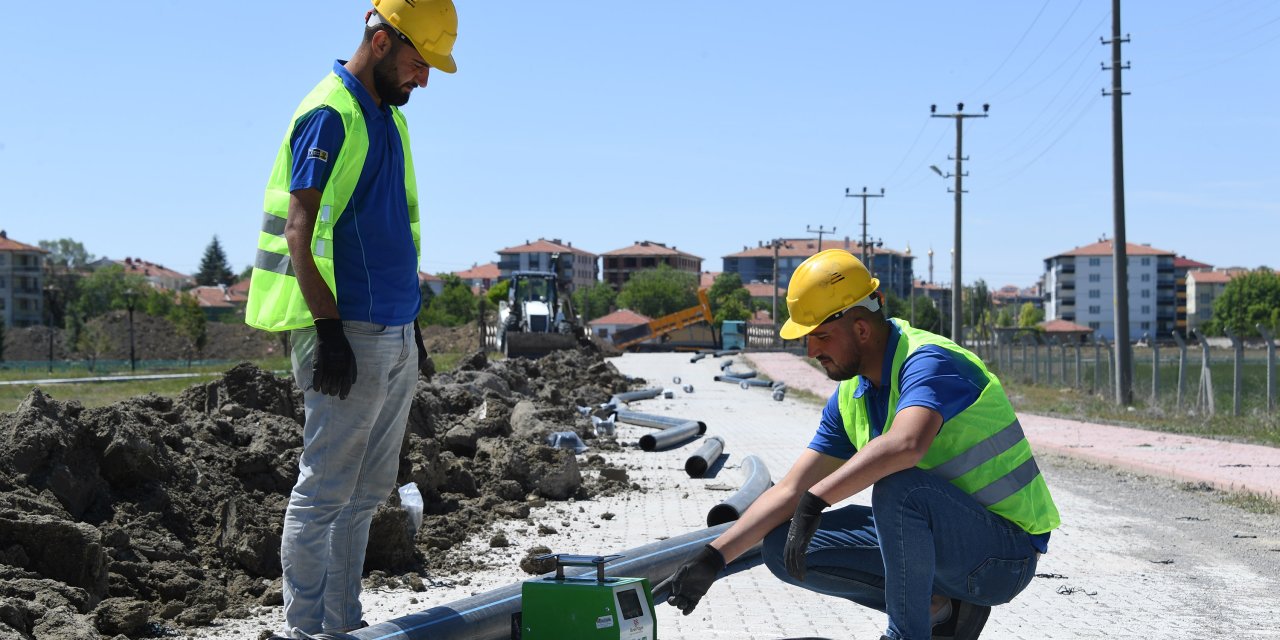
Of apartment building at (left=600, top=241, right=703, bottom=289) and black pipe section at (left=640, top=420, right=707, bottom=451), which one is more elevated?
apartment building at (left=600, top=241, right=703, bottom=289)

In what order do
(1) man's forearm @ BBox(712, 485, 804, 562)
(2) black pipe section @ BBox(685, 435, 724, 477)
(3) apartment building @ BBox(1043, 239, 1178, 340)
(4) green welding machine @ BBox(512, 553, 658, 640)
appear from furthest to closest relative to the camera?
(3) apartment building @ BBox(1043, 239, 1178, 340) → (2) black pipe section @ BBox(685, 435, 724, 477) → (1) man's forearm @ BBox(712, 485, 804, 562) → (4) green welding machine @ BBox(512, 553, 658, 640)

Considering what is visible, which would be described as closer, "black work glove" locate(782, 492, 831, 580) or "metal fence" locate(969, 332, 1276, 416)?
"black work glove" locate(782, 492, 831, 580)

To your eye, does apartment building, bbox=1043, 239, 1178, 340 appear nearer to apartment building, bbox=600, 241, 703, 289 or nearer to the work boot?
apartment building, bbox=600, 241, 703, 289

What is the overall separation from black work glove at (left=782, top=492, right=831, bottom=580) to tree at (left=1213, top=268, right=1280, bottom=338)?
154 meters

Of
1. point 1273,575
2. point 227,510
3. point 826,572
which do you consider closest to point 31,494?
point 227,510

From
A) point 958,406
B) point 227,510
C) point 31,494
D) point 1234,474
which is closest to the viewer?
point 958,406

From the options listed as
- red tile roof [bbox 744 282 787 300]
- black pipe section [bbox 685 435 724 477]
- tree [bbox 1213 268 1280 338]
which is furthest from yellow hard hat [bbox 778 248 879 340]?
red tile roof [bbox 744 282 787 300]

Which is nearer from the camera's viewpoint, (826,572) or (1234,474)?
(826,572)

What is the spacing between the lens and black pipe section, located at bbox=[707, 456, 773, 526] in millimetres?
7047

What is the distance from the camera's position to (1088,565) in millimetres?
7160

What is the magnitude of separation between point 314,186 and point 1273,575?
587 centimetres

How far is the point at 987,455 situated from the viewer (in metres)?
4.22

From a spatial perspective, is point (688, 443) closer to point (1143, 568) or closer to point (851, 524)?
point (1143, 568)

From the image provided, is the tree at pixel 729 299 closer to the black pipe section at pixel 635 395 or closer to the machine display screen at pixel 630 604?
the black pipe section at pixel 635 395
